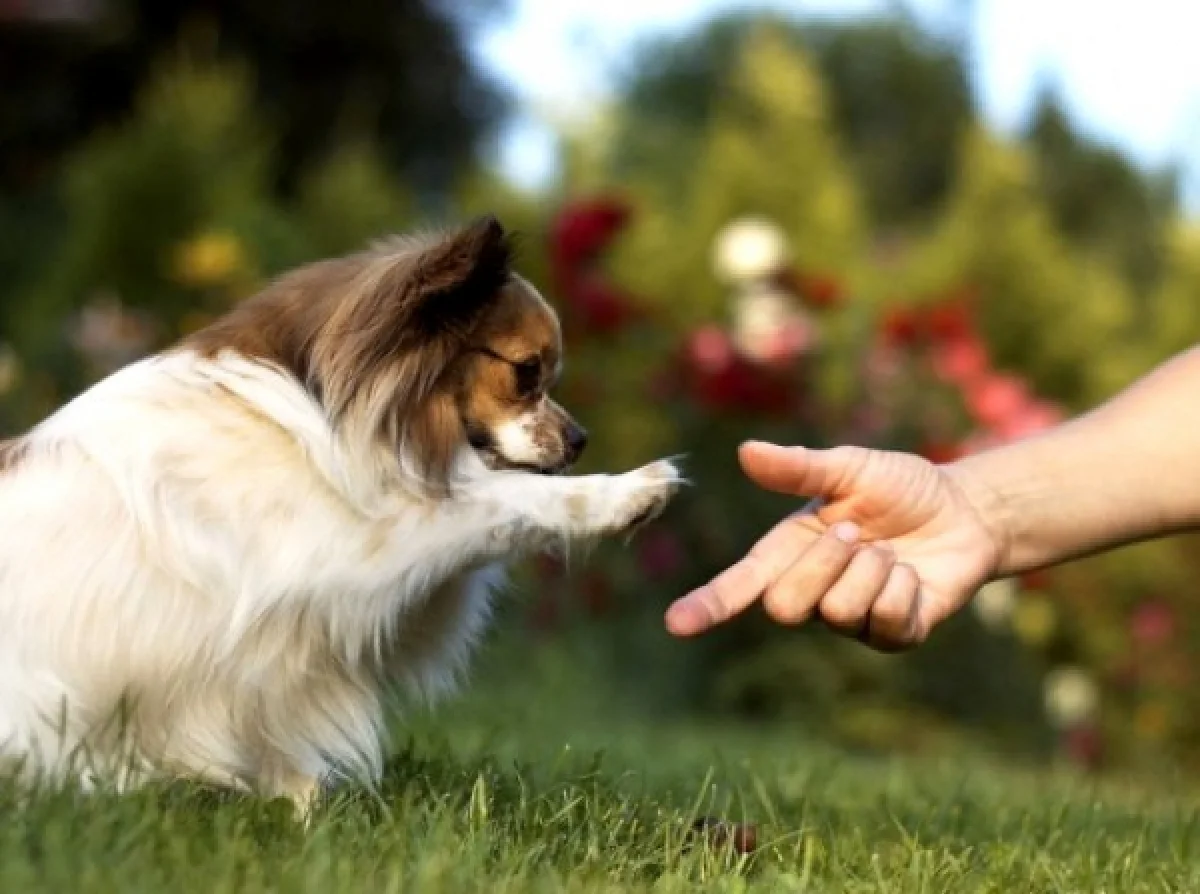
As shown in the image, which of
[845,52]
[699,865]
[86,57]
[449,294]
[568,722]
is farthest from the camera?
[845,52]

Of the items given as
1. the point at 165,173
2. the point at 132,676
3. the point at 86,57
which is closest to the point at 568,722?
the point at 132,676

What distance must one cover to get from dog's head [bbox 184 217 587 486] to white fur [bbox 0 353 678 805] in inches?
3.3

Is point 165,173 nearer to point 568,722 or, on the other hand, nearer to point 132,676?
point 568,722

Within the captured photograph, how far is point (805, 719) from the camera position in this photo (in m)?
8.74

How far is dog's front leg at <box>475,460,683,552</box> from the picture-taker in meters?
3.40

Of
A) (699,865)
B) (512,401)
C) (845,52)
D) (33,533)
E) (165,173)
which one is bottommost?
(699,865)

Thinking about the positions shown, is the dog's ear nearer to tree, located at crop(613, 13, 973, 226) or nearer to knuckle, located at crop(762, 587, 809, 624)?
knuckle, located at crop(762, 587, 809, 624)

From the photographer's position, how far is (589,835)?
3262 millimetres

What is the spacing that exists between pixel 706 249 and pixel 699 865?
11.2m

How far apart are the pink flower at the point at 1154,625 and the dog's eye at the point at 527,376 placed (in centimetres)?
775

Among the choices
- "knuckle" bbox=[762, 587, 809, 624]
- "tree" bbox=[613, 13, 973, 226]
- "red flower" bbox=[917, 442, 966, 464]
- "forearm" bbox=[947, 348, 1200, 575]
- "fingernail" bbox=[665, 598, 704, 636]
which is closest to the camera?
"fingernail" bbox=[665, 598, 704, 636]

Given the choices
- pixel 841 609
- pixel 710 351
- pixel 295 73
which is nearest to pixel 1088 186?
pixel 295 73

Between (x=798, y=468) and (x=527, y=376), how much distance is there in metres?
0.90

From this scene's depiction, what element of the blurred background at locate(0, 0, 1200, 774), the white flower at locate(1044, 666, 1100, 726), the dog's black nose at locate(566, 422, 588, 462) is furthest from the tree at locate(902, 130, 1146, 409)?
the dog's black nose at locate(566, 422, 588, 462)
